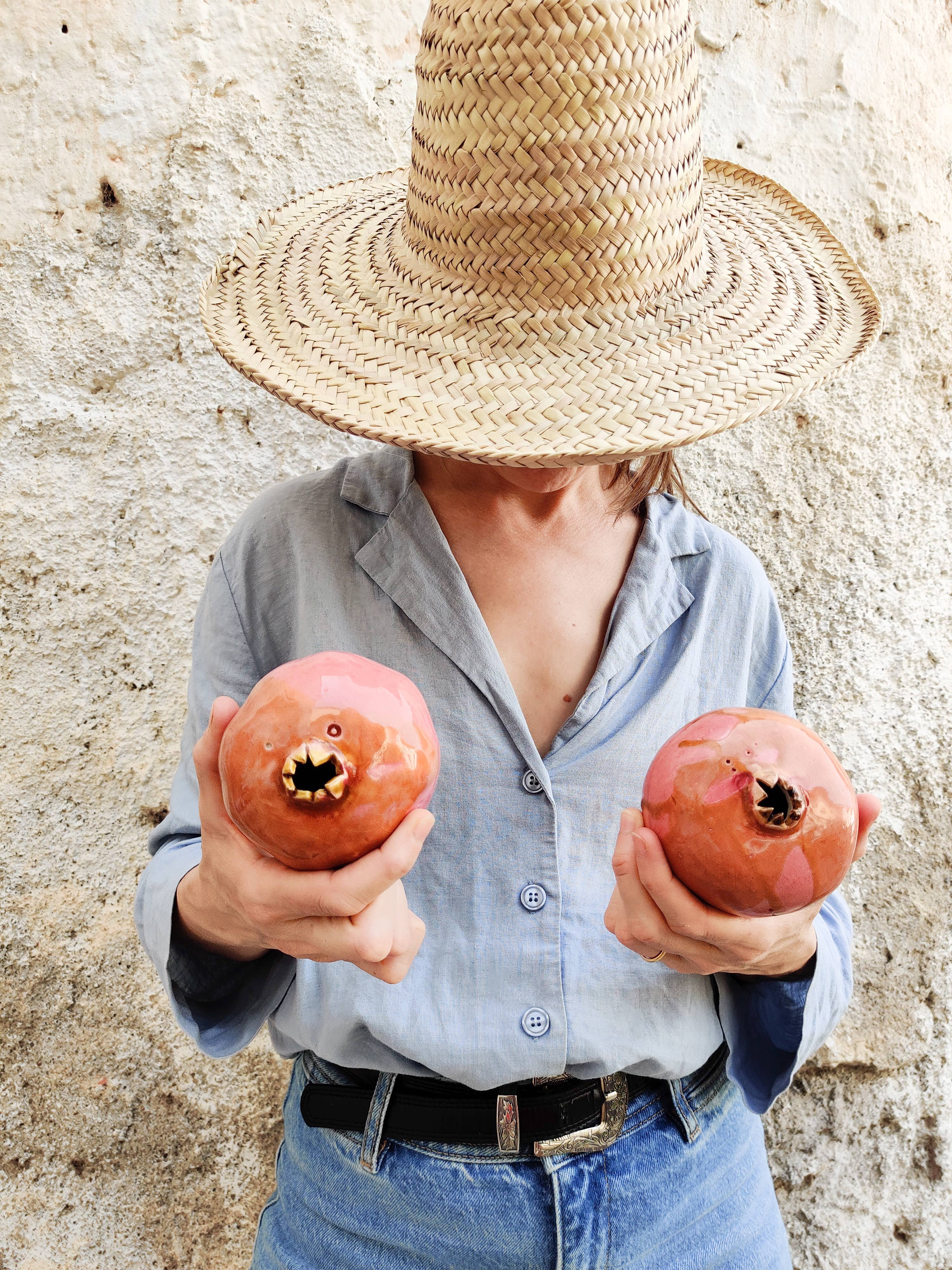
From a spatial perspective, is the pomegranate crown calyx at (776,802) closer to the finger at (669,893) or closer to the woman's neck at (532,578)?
the finger at (669,893)

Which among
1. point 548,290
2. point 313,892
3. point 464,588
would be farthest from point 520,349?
point 313,892

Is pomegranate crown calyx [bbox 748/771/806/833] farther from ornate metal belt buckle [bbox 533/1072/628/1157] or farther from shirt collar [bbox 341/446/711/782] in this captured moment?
ornate metal belt buckle [bbox 533/1072/628/1157]

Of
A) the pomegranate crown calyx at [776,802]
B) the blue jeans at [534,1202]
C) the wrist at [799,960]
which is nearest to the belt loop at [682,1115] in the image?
the blue jeans at [534,1202]

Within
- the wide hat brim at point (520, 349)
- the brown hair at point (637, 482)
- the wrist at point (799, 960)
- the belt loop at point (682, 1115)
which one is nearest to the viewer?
the wide hat brim at point (520, 349)

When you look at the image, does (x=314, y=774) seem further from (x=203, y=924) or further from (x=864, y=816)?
(x=864, y=816)

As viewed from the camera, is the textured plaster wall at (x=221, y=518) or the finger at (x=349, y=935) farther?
the textured plaster wall at (x=221, y=518)

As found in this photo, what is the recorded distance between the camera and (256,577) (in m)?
1.27

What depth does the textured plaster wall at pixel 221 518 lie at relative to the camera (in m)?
1.70

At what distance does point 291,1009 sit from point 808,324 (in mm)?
1064

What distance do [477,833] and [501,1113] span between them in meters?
0.34

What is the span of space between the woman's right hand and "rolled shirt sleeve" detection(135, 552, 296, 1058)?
203mm

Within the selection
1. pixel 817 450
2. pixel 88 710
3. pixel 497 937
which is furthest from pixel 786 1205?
pixel 88 710

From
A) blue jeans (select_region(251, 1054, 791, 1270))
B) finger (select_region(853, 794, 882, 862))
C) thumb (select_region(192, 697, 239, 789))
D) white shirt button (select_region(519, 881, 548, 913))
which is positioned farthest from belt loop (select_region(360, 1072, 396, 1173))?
finger (select_region(853, 794, 882, 862))

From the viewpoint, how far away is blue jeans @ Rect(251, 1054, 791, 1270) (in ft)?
3.80
